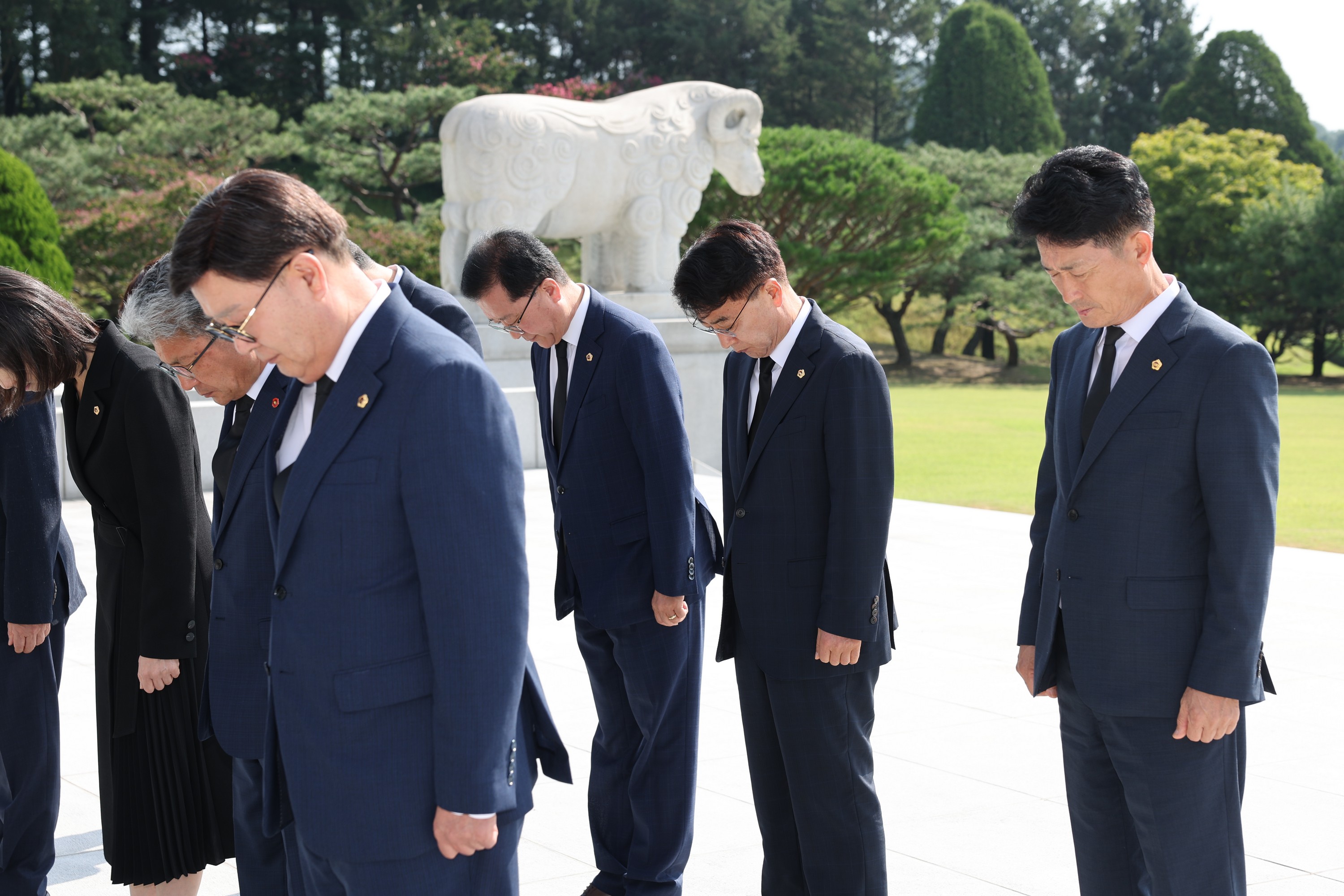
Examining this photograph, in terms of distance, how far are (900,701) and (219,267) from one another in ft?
11.3

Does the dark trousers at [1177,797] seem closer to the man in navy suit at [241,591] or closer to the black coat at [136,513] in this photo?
the man in navy suit at [241,591]

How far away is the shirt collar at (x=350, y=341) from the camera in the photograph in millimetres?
1800

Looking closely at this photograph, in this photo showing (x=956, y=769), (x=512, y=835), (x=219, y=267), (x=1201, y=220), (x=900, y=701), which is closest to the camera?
(x=219, y=267)

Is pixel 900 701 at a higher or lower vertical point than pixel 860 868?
lower

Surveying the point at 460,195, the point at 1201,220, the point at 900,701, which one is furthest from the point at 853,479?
the point at 1201,220

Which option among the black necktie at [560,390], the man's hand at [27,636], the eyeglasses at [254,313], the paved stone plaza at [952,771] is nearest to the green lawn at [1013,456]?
the paved stone plaza at [952,771]

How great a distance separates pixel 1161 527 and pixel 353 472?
140 centimetres

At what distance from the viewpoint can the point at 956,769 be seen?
3887 millimetres

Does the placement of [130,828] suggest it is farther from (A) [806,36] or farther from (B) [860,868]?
(A) [806,36]

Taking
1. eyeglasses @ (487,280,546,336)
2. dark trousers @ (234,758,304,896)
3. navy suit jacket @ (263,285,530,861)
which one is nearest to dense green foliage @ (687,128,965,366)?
eyeglasses @ (487,280,546,336)

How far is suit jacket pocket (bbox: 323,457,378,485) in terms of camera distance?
175 cm

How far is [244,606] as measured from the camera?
2322 mm

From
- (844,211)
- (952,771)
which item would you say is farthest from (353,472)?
(844,211)

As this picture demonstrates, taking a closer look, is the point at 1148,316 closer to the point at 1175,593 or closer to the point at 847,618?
the point at 1175,593
